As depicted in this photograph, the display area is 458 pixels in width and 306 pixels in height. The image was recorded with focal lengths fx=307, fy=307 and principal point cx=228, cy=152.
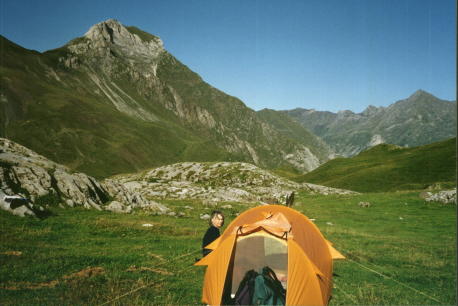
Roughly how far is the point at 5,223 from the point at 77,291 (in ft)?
29.2

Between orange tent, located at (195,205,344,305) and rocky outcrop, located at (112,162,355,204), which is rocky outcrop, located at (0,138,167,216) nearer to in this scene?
rocky outcrop, located at (112,162,355,204)

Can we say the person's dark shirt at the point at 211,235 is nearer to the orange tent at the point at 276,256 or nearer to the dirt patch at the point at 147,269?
the orange tent at the point at 276,256

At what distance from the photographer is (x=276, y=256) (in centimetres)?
1266

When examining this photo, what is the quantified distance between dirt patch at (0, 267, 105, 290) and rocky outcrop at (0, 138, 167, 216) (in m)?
8.86

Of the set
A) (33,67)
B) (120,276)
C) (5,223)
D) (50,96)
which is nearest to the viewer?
(120,276)

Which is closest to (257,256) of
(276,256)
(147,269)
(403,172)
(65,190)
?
(276,256)

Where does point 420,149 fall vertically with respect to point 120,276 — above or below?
above

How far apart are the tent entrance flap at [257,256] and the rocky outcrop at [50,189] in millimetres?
13010

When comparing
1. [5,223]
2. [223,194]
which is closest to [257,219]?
[5,223]

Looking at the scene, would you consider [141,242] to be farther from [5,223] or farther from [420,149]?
[420,149]

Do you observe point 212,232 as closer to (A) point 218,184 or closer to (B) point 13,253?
(B) point 13,253

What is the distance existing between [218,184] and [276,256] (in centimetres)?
4677

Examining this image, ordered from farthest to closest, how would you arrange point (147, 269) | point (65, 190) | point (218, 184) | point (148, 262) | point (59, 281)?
point (218, 184)
point (65, 190)
point (148, 262)
point (147, 269)
point (59, 281)

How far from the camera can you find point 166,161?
165m
